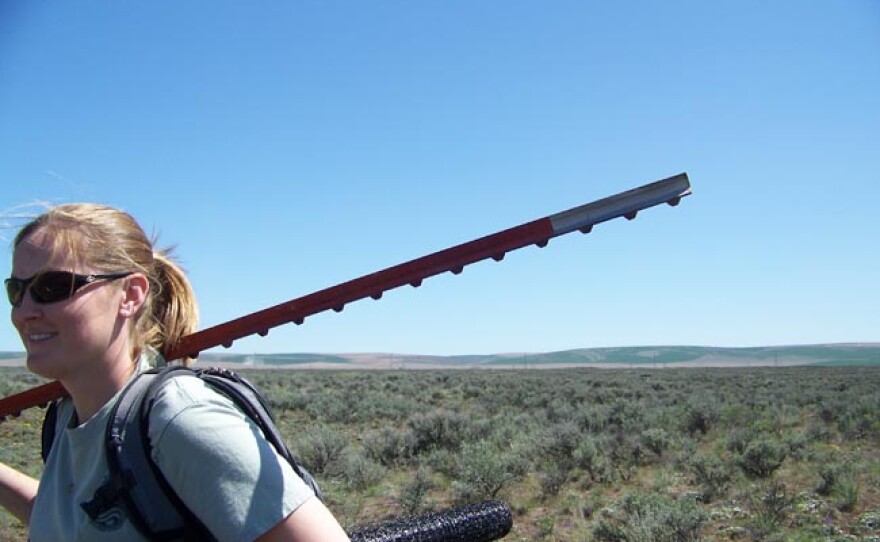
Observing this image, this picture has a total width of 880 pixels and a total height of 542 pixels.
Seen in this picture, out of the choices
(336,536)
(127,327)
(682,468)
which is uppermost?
(127,327)

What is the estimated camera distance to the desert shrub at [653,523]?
7020 millimetres

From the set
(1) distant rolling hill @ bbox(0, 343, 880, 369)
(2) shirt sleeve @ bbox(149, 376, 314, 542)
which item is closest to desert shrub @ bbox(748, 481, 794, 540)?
(2) shirt sleeve @ bbox(149, 376, 314, 542)

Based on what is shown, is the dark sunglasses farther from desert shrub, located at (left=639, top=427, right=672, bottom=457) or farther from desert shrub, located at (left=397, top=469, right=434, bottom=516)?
desert shrub, located at (left=639, top=427, right=672, bottom=457)

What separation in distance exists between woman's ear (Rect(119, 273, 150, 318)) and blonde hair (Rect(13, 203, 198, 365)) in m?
0.02

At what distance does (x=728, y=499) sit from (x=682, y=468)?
1.89 metres

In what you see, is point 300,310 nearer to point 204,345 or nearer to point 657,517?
point 204,345

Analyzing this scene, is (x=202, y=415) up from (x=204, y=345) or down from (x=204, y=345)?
down

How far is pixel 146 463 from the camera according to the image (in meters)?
1.10

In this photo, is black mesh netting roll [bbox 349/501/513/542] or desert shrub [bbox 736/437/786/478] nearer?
black mesh netting roll [bbox 349/501/513/542]

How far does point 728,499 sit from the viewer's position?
8945 mm

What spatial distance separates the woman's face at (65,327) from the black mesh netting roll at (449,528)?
71cm

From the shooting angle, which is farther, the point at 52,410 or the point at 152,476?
the point at 52,410

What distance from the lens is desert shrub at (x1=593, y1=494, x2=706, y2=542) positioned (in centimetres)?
702

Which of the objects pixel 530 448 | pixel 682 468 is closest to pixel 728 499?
pixel 682 468
